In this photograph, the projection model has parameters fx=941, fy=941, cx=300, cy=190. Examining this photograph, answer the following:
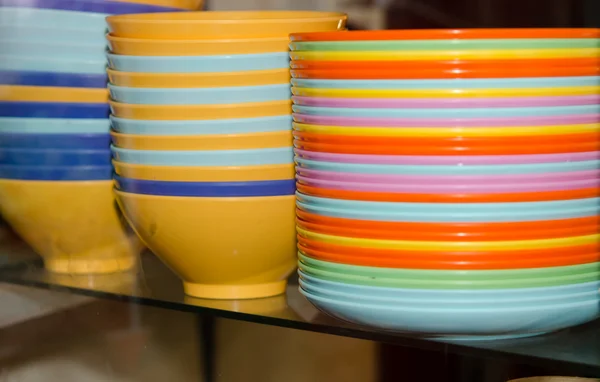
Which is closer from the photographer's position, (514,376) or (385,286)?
(385,286)

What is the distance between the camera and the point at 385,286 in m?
0.57

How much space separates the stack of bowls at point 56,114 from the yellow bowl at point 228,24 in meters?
0.09

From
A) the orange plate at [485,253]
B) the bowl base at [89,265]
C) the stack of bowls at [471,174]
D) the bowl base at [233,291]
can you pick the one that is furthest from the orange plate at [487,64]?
the bowl base at [89,265]

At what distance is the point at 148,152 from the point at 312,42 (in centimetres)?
17

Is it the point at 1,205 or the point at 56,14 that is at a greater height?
the point at 56,14

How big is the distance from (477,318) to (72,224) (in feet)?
1.28

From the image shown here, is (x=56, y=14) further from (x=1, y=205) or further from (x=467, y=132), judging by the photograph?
(x=467, y=132)

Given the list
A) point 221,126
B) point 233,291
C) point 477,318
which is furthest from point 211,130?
point 477,318

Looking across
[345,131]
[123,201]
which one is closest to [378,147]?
[345,131]

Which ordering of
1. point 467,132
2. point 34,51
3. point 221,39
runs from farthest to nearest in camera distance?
point 34,51, point 221,39, point 467,132

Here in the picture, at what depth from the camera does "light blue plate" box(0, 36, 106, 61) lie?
2.51 feet

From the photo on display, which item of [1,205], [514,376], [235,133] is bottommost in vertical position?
[514,376]

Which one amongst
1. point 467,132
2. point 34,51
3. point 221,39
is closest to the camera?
point 467,132

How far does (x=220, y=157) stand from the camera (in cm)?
67
